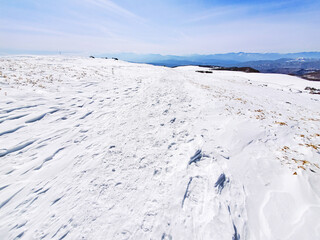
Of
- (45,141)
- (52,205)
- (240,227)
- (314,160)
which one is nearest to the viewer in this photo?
(240,227)

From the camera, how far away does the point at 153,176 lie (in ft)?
12.4

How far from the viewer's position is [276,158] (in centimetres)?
430

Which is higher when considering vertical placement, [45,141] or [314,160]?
[45,141]

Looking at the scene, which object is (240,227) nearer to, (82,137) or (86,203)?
(86,203)

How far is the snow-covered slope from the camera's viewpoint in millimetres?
2660

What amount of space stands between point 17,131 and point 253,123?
9.61 m

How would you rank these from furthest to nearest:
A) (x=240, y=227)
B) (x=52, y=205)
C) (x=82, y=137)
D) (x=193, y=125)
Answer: (x=193, y=125)
(x=82, y=137)
(x=52, y=205)
(x=240, y=227)

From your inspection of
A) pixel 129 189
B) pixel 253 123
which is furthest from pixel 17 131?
pixel 253 123

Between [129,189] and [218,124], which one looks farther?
[218,124]

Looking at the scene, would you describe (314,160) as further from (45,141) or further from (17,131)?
(17,131)

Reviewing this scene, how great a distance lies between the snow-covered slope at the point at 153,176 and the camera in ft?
8.73

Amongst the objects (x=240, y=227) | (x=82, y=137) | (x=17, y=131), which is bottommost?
(x=240, y=227)

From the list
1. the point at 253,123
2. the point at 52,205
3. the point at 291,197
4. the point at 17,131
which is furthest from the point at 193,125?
the point at 17,131

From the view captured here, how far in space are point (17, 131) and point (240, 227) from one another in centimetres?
732
